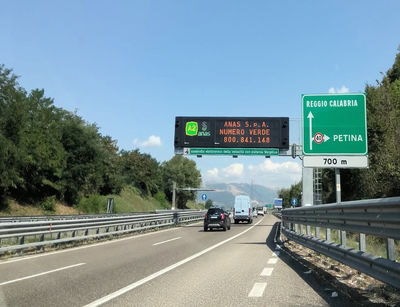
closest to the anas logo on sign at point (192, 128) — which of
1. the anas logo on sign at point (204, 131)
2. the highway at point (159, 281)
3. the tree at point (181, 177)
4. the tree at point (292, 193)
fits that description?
the anas logo on sign at point (204, 131)

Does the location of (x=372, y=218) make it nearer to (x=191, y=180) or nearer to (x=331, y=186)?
(x=331, y=186)

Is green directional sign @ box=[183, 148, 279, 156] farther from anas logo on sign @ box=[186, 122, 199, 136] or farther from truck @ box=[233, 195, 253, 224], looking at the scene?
truck @ box=[233, 195, 253, 224]

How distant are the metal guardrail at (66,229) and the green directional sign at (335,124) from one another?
32.0 ft

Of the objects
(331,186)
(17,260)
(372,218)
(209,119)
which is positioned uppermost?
(209,119)

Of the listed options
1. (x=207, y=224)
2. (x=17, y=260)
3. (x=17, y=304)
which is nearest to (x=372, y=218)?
(x=17, y=304)

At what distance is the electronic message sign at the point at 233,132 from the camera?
3119 cm

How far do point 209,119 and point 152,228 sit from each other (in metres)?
9.84

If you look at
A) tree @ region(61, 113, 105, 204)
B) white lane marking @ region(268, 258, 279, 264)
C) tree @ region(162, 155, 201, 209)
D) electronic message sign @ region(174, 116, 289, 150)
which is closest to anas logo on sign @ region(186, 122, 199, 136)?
electronic message sign @ region(174, 116, 289, 150)

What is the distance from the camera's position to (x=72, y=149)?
5725 cm

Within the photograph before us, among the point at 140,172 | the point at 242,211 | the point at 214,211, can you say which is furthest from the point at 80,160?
the point at 214,211

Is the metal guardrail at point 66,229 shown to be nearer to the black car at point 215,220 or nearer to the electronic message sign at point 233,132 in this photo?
the black car at point 215,220

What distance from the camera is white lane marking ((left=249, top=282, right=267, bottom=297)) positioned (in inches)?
267

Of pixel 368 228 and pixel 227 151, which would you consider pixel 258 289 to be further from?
pixel 227 151

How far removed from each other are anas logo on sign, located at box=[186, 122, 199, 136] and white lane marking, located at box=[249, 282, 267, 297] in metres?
24.6
